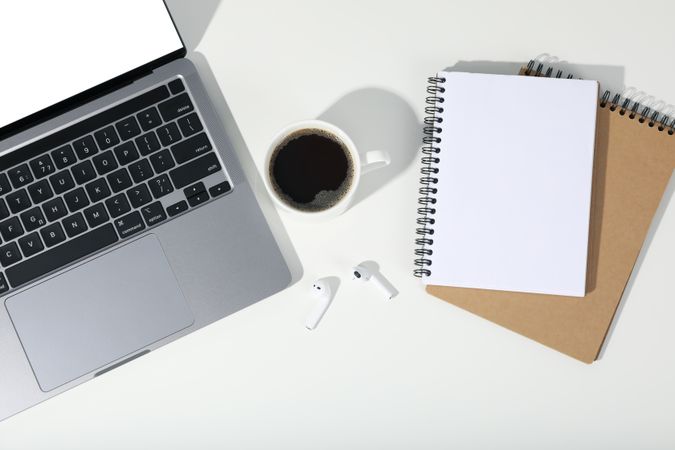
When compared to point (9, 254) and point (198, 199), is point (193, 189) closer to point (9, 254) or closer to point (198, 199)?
point (198, 199)

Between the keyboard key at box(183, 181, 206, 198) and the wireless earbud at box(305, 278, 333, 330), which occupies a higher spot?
the keyboard key at box(183, 181, 206, 198)

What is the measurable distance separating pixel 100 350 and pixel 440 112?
56cm

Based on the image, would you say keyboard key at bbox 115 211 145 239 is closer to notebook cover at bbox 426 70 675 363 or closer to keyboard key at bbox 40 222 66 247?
keyboard key at bbox 40 222 66 247

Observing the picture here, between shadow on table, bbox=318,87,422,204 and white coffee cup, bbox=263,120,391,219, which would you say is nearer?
white coffee cup, bbox=263,120,391,219

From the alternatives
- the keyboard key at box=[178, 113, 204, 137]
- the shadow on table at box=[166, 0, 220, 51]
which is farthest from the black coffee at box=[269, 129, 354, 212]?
the shadow on table at box=[166, 0, 220, 51]

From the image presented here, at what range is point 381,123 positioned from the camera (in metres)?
0.92

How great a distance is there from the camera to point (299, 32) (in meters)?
0.93

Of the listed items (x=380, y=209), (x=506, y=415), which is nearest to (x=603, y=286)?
(x=506, y=415)

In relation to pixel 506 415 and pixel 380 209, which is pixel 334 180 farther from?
pixel 506 415

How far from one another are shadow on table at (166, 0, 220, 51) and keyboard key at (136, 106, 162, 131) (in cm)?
13

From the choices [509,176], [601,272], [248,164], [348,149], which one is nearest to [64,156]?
[248,164]

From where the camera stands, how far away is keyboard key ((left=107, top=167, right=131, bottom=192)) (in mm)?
850

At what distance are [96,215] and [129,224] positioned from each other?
4 cm

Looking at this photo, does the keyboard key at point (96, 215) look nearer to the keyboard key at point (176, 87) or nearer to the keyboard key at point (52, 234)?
the keyboard key at point (52, 234)
